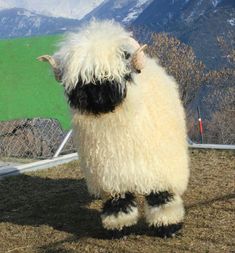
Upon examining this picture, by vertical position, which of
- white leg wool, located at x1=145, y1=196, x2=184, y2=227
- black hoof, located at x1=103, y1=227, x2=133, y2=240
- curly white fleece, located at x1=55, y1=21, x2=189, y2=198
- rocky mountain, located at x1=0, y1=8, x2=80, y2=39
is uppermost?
rocky mountain, located at x1=0, y1=8, x2=80, y2=39

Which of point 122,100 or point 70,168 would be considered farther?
point 70,168

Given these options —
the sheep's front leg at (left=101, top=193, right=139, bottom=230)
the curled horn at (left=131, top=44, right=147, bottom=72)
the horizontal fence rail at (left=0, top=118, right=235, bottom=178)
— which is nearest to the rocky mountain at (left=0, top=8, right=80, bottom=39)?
the horizontal fence rail at (left=0, top=118, right=235, bottom=178)

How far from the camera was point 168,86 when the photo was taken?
4.86 metres

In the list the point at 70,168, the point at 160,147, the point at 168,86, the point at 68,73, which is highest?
the point at 68,73

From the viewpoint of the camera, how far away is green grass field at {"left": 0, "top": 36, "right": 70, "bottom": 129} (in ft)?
30.6

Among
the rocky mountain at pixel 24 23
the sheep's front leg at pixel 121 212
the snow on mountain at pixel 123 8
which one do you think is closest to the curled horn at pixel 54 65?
the sheep's front leg at pixel 121 212

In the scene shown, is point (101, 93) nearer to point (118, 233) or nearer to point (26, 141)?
point (118, 233)

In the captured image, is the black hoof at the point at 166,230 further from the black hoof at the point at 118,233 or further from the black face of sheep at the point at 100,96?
the black face of sheep at the point at 100,96

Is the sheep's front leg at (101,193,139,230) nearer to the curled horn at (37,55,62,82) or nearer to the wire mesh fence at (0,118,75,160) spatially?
the curled horn at (37,55,62,82)

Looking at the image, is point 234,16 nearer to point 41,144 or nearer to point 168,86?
point 41,144

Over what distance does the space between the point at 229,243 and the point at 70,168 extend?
Result: 399 cm

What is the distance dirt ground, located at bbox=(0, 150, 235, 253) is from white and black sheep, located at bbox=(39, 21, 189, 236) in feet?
0.66

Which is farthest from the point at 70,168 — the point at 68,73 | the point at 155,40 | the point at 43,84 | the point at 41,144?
the point at 155,40

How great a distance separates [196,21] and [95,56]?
131 ft
